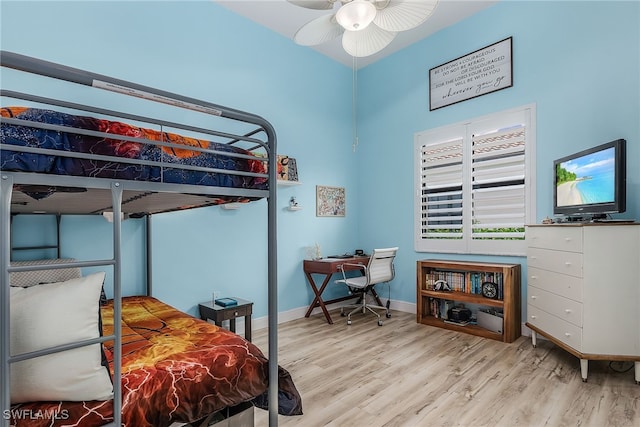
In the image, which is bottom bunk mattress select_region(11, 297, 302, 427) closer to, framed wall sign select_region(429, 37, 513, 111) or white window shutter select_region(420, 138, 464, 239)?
white window shutter select_region(420, 138, 464, 239)

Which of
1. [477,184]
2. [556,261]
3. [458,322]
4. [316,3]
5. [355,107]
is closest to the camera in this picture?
[316,3]

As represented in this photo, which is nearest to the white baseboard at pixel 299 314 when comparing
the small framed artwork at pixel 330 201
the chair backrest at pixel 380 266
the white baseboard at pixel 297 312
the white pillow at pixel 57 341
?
the white baseboard at pixel 297 312

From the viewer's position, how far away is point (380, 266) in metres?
3.76

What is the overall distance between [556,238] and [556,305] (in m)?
0.53

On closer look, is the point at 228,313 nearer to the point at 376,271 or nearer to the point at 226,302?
the point at 226,302

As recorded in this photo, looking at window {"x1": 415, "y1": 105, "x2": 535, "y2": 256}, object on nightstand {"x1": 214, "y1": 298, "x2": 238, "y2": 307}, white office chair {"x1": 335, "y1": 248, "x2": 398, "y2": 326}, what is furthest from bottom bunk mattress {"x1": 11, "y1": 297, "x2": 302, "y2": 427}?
window {"x1": 415, "y1": 105, "x2": 535, "y2": 256}

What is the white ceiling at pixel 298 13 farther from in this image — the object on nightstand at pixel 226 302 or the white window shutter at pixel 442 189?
the object on nightstand at pixel 226 302

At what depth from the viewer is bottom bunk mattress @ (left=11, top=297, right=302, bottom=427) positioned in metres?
1.03

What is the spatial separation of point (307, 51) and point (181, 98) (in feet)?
11.2

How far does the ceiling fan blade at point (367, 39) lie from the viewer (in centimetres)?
229

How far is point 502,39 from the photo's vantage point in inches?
135

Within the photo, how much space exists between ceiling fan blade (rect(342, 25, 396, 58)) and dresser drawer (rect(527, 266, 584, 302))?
2.20 meters

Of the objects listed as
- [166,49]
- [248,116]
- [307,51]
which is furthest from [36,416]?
[307,51]

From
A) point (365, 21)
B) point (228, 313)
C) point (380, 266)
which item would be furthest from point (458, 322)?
point (365, 21)
